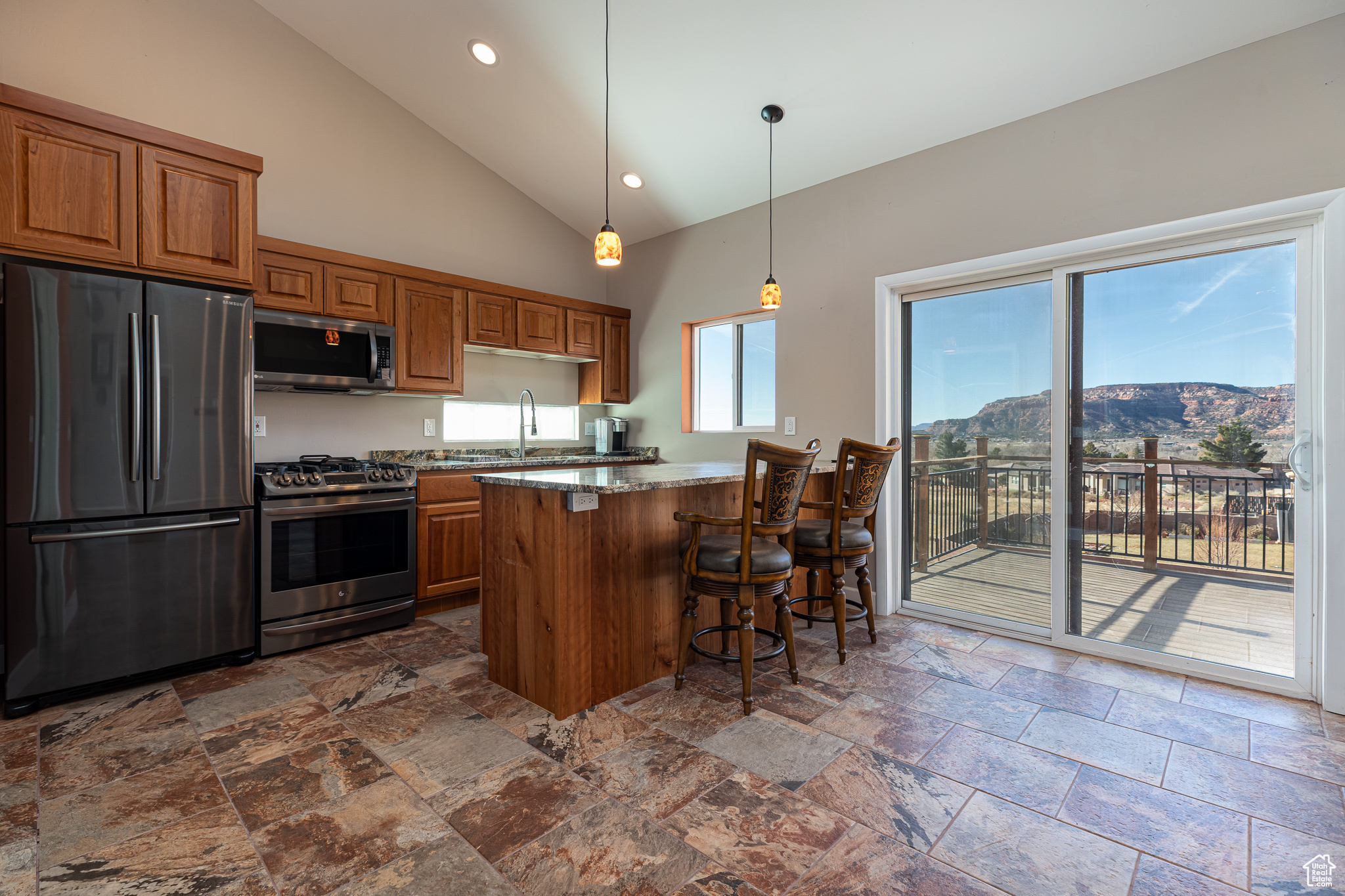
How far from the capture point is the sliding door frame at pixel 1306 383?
2.42 metres

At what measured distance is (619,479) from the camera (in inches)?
98.1

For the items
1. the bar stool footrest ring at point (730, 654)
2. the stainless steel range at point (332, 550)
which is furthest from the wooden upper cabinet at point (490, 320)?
the bar stool footrest ring at point (730, 654)

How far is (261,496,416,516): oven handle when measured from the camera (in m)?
3.05

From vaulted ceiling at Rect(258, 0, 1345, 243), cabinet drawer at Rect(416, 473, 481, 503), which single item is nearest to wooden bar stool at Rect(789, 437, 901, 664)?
vaulted ceiling at Rect(258, 0, 1345, 243)

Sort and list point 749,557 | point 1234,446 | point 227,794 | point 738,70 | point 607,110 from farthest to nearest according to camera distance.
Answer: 1. point 607,110
2. point 738,70
3. point 1234,446
4. point 749,557
5. point 227,794

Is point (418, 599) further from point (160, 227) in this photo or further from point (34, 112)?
point (34, 112)

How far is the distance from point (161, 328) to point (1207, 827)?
13.5ft

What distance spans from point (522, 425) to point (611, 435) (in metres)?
0.92

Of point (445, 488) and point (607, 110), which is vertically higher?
point (607, 110)

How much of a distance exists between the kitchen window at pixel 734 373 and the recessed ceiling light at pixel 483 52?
2176mm

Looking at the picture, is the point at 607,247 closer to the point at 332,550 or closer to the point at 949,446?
the point at 332,550

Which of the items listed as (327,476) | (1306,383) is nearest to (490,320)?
(327,476)

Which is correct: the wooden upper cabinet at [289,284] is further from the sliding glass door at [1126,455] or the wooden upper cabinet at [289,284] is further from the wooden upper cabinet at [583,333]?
the sliding glass door at [1126,455]

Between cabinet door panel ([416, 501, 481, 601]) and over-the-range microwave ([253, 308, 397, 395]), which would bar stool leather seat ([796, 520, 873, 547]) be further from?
over-the-range microwave ([253, 308, 397, 395])
